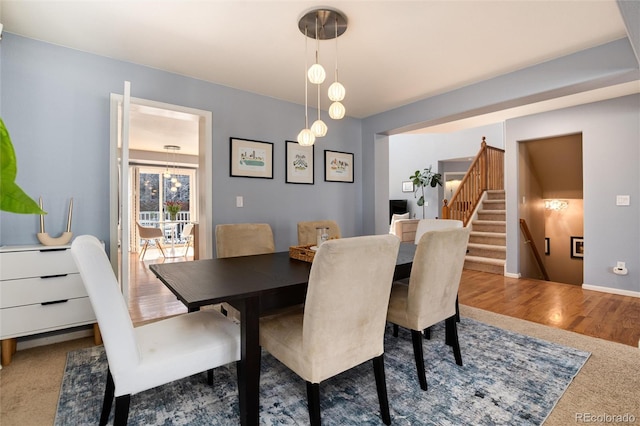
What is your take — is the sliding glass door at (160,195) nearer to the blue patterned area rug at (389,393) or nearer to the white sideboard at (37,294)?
the white sideboard at (37,294)

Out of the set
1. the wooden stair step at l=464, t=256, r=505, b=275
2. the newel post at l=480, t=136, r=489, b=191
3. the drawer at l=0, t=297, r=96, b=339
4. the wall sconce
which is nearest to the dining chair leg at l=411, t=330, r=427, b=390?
the drawer at l=0, t=297, r=96, b=339

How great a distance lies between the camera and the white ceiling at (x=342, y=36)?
2020mm

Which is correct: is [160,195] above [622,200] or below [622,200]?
above

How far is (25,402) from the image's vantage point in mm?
1725

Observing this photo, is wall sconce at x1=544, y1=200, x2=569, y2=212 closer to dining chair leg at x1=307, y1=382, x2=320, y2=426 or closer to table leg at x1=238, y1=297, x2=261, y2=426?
dining chair leg at x1=307, y1=382, x2=320, y2=426

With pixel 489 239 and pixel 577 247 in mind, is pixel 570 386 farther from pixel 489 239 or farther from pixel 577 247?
pixel 577 247

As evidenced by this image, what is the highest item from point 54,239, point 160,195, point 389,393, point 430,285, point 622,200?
point 160,195

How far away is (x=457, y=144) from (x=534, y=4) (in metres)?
6.76

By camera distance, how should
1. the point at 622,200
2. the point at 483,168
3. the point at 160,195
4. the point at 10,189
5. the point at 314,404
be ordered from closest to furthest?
the point at 10,189, the point at 314,404, the point at 622,200, the point at 483,168, the point at 160,195

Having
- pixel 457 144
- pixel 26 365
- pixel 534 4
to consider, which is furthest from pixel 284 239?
pixel 457 144

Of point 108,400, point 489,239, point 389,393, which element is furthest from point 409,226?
point 108,400

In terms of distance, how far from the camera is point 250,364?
143cm

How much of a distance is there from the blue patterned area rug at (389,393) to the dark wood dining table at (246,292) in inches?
11.9

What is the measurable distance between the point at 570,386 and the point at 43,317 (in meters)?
3.48
